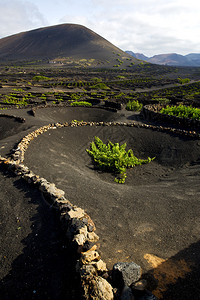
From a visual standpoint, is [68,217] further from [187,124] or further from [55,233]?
[187,124]

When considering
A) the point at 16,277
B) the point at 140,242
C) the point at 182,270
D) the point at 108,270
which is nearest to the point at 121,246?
the point at 140,242

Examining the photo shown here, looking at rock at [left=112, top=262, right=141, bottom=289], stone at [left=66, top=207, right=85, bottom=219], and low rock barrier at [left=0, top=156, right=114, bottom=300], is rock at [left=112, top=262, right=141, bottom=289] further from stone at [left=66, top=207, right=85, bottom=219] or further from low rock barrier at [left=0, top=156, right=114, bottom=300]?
stone at [left=66, top=207, right=85, bottom=219]

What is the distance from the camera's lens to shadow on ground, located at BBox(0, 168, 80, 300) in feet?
11.7

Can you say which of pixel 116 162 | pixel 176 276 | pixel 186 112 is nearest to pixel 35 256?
pixel 176 276

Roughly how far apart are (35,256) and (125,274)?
1917mm

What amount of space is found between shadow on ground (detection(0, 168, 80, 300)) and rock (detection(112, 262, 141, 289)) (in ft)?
2.32

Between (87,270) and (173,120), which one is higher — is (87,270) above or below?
above

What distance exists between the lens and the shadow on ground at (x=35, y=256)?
140 inches

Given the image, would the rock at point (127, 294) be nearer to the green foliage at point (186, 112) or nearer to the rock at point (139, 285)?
the rock at point (139, 285)

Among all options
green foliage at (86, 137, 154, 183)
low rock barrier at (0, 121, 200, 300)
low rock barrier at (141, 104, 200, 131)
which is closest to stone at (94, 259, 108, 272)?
low rock barrier at (0, 121, 200, 300)

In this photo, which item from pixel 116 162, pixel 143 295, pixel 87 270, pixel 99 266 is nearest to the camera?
pixel 143 295

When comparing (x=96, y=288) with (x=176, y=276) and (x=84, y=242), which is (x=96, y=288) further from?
(x=176, y=276)

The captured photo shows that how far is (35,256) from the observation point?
13.7ft

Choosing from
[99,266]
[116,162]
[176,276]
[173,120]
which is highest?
[99,266]
